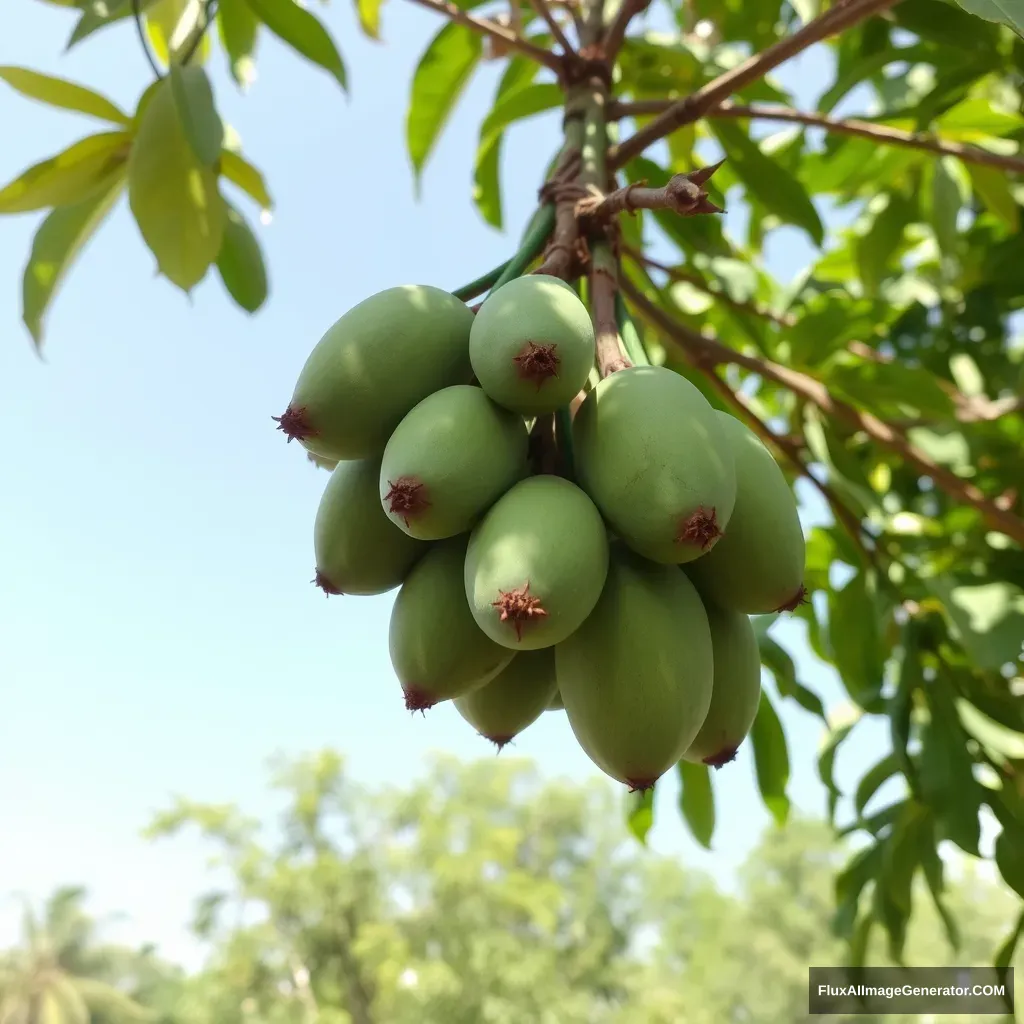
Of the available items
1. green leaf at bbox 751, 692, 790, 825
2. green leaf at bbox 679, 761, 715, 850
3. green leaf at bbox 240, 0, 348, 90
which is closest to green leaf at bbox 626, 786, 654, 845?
green leaf at bbox 679, 761, 715, 850

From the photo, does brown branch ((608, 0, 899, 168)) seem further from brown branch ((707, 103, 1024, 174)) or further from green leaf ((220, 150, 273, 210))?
green leaf ((220, 150, 273, 210))

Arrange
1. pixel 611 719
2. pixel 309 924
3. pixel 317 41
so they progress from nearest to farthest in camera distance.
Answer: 1. pixel 611 719
2. pixel 317 41
3. pixel 309 924

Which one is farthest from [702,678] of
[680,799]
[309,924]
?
[309,924]

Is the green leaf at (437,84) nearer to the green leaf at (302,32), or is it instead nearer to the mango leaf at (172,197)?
the green leaf at (302,32)

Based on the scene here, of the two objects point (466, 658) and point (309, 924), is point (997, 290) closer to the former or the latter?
point (466, 658)

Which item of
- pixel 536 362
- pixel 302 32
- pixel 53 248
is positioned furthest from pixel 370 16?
pixel 536 362

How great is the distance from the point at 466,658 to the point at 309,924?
24.1 m

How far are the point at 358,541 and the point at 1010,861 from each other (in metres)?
1.91

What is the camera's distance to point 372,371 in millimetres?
1129

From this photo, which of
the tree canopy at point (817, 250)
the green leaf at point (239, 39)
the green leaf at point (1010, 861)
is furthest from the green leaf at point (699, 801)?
the green leaf at point (239, 39)

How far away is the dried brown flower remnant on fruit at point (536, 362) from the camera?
1037 mm

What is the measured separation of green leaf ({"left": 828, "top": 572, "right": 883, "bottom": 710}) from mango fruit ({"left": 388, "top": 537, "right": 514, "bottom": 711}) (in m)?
1.92

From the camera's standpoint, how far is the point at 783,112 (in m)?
2.10

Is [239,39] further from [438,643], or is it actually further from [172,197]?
[438,643]
